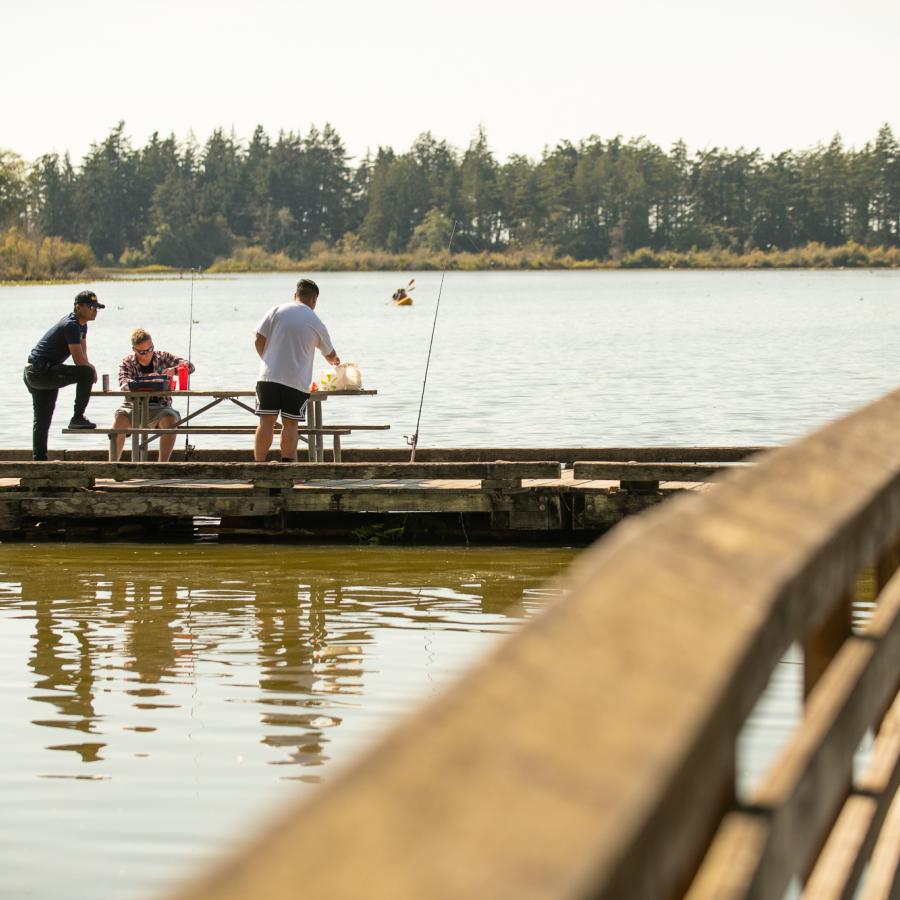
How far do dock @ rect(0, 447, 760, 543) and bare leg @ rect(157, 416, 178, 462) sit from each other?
1.62 ft

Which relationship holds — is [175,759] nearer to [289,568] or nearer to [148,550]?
[289,568]

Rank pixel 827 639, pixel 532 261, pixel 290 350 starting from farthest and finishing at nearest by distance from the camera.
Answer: pixel 532 261
pixel 290 350
pixel 827 639

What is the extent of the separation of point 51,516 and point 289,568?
2235 millimetres

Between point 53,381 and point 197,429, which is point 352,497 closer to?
point 197,429

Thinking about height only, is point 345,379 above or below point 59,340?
below

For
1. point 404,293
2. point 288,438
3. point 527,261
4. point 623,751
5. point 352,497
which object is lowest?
point 352,497

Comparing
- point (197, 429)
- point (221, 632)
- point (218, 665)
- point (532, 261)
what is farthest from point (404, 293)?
point (532, 261)

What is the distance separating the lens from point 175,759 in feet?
21.3

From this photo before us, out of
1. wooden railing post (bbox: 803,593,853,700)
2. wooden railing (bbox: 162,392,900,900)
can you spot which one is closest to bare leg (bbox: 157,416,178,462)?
wooden railing post (bbox: 803,593,853,700)

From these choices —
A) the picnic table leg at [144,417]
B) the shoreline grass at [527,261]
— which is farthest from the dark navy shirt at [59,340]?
the shoreline grass at [527,261]

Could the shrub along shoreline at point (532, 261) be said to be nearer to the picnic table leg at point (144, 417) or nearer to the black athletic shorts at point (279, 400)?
the picnic table leg at point (144, 417)

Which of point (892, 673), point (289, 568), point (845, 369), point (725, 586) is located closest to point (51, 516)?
point (289, 568)

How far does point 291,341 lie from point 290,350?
7 centimetres

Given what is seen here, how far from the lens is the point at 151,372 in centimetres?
1216
